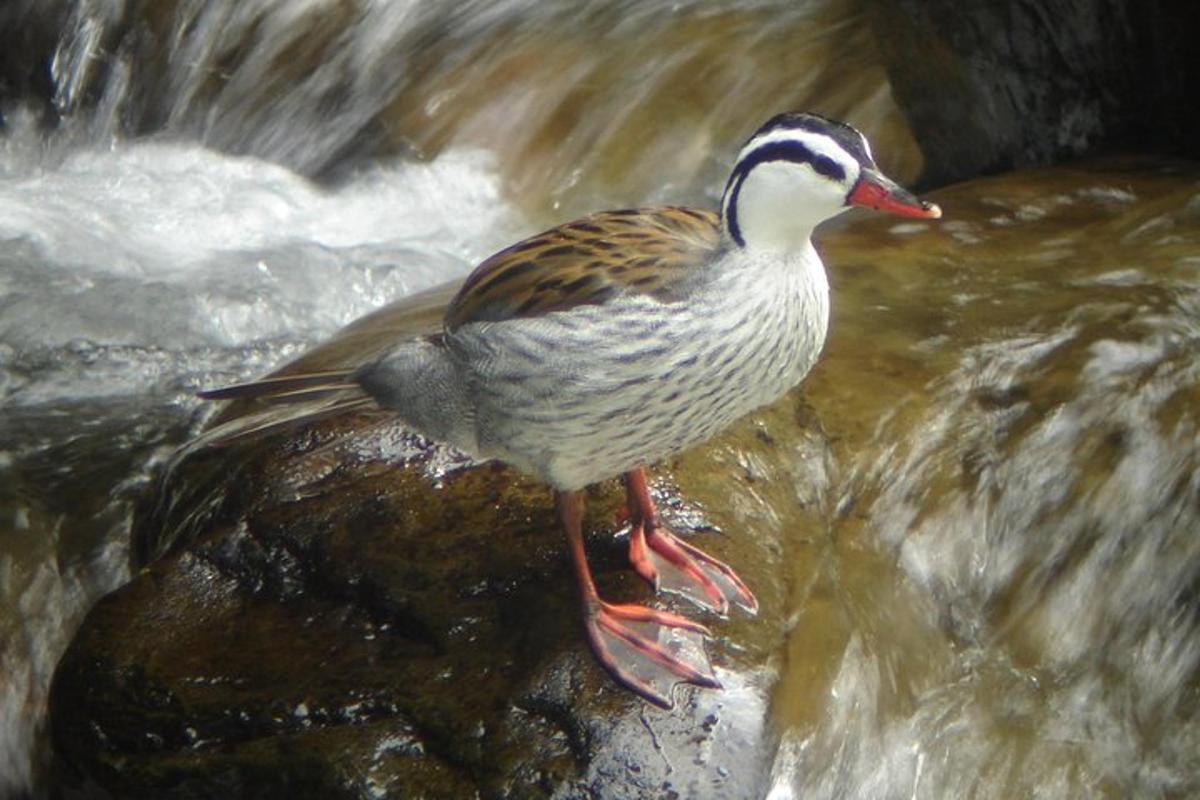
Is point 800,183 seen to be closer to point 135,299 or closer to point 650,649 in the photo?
point 650,649

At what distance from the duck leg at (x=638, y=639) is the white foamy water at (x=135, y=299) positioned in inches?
89.5

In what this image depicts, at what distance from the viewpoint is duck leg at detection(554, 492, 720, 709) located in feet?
14.1

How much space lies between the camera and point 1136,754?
5172 mm

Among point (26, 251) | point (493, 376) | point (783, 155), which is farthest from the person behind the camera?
point (26, 251)

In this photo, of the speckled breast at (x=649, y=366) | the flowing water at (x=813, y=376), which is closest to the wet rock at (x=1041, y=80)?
the flowing water at (x=813, y=376)

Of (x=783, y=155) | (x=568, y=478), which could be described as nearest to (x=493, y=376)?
(x=568, y=478)

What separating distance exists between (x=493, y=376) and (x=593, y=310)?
0.35 m

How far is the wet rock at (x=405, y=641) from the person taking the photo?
4.21 metres

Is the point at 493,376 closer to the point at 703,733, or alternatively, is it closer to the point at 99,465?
the point at 703,733

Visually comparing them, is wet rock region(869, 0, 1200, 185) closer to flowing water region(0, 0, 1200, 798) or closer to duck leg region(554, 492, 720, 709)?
flowing water region(0, 0, 1200, 798)

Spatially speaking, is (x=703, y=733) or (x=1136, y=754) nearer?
(x=703, y=733)

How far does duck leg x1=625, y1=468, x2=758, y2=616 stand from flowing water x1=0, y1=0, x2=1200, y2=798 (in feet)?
0.64

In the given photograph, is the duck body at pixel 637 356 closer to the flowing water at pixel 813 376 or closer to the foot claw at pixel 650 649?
the foot claw at pixel 650 649

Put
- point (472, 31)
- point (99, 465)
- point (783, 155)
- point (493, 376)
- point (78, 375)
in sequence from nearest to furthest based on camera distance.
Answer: point (783, 155)
point (493, 376)
point (99, 465)
point (78, 375)
point (472, 31)
